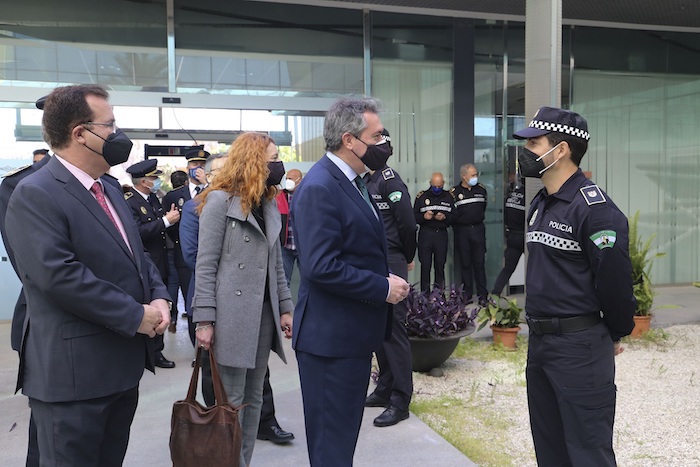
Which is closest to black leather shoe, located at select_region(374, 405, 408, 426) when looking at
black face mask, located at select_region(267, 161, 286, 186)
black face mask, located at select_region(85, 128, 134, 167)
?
black face mask, located at select_region(267, 161, 286, 186)

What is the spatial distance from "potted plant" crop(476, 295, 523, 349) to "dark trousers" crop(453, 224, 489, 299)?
2534 mm

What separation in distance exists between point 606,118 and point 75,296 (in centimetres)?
1067

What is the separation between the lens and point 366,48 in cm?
989

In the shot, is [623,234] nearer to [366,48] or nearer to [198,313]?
[198,313]

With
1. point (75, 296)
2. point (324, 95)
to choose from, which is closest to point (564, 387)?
point (75, 296)

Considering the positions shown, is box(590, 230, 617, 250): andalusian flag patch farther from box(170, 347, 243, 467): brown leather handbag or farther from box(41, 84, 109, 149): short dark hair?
box(41, 84, 109, 149): short dark hair

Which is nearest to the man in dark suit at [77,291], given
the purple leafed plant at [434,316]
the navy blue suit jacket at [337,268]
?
the navy blue suit jacket at [337,268]

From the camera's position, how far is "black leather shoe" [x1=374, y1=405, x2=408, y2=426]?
4.74m

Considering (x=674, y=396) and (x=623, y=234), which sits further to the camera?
(x=674, y=396)

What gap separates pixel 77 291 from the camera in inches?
92.0

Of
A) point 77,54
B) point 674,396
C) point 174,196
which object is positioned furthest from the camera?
point 77,54

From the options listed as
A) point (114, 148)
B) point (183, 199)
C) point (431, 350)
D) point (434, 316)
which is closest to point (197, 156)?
point (183, 199)

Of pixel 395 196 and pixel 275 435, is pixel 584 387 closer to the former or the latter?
pixel 275 435

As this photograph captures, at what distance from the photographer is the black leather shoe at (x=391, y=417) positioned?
4742mm
